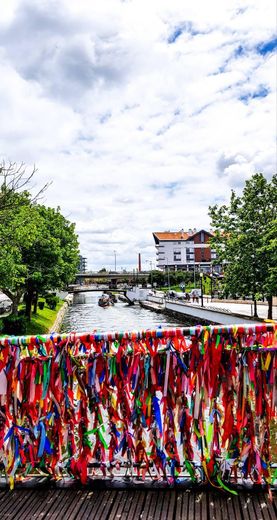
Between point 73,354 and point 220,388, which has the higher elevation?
point 73,354

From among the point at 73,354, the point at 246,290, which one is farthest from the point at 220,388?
the point at 246,290

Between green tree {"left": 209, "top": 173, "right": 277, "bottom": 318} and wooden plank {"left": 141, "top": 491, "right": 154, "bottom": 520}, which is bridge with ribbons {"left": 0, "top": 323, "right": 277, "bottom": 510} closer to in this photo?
wooden plank {"left": 141, "top": 491, "right": 154, "bottom": 520}

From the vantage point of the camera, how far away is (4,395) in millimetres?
3844

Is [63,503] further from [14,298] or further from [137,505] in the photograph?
[14,298]

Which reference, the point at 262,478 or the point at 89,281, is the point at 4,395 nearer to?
the point at 262,478

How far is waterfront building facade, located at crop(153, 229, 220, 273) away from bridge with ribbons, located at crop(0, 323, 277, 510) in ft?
395

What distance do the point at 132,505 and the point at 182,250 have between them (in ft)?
418

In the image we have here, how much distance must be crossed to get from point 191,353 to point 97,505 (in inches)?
61.2

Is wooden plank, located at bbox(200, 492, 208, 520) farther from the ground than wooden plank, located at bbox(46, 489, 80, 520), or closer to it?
farther from the ground

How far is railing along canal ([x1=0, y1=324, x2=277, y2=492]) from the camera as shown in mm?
3730

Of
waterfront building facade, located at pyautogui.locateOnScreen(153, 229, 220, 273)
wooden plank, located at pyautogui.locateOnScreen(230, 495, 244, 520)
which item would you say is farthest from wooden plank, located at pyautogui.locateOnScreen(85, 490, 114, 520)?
waterfront building facade, located at pyautogui.locateOnScreen(153, 229, 220, 273)

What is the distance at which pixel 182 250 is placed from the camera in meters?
130

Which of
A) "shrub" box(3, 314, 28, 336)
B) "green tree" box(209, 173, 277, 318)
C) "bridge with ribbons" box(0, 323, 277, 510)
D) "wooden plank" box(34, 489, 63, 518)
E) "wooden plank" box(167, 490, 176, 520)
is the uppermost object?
"green tree" box(209, 173, 277, 318)

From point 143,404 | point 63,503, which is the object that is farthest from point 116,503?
point 143,404
